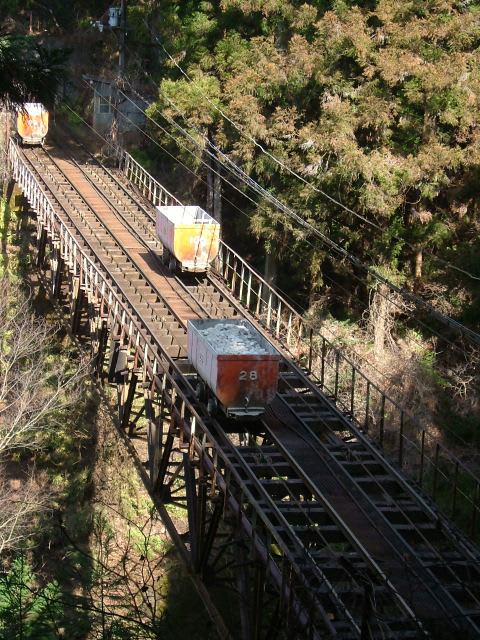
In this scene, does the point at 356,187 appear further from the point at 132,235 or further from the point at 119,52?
the point at 119,52

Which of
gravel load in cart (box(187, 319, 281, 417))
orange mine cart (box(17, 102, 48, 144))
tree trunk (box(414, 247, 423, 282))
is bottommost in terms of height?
gravel load in cart (box(187, 319, 281, 417))

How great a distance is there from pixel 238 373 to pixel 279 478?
2.87 meters

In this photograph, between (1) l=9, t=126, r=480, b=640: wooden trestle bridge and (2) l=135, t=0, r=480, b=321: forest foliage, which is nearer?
(1) l=9, t=126, r=480, b=640: wooden trestle bridge

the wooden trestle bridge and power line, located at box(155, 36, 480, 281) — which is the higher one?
power line, located at box(155, 36, 480, 281)

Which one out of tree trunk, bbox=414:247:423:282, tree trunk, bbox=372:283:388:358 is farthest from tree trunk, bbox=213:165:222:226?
Result: tree trunk, bbox=414:247:423:282

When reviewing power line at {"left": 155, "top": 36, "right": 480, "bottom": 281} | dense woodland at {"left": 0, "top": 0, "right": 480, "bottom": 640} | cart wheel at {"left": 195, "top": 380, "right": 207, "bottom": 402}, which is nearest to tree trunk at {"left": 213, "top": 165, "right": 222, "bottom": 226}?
dense woodland at {"left": 0, "top": 0, "right": 480, "bottom": 640}

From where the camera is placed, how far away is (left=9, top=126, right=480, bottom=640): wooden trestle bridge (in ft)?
48.1

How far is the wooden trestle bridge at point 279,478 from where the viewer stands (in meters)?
14.7

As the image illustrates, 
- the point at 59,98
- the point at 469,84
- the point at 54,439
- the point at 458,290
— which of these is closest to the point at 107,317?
the point at 54,439

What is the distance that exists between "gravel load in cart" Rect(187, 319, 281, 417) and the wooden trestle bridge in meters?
0.71

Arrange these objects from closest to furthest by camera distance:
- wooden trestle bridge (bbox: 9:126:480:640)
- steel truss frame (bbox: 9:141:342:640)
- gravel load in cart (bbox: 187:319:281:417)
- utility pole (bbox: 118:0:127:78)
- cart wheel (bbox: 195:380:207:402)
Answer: wooden trestle bridge (bbox: 9:126:480:640) → steel truss frame (bbox: 9:141:342:640) → gravel load in cart (bbox: 187:319:281:417) → cart wheel (bbox: 195:380:207:402) → utility pole (bbox: 118:0:127:78)

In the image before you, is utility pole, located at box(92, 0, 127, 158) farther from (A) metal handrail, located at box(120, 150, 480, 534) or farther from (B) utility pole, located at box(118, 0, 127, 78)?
(A) metal handrail, located at box(120, 150, 480, 534)

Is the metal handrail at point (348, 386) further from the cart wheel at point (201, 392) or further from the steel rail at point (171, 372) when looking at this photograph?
the steel rail at point (171, 372)

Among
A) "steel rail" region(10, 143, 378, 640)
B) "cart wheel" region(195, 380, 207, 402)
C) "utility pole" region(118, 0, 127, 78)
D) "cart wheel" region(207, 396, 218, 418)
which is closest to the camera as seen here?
"steel rail" region(10, 143, 378, 640)
